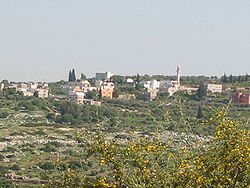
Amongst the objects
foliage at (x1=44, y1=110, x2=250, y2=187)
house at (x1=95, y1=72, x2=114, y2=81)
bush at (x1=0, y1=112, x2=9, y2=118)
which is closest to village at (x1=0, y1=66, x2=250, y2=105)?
bush at (x1=0, y1=112, x2=9, y2=118)

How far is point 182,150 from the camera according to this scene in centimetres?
997

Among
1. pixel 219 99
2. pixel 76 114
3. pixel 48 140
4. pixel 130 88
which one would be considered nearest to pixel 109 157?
pixel 48 140

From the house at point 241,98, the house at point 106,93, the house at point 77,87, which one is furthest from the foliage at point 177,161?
the house at point 77,87

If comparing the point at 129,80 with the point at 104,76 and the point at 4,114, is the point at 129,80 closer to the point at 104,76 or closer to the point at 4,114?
the point at 104,76

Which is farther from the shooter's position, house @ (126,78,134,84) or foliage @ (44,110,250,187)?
house @ (126,78,134,84)

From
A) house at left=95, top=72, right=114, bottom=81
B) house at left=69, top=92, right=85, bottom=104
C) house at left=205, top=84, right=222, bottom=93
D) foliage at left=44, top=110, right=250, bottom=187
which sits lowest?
house at left=69, top=92, right=85, bottom=104

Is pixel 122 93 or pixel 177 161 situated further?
pixel 122 93

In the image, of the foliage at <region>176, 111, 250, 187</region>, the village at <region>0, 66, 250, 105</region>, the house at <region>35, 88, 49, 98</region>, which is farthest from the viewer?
the house at <region>35, 88, 49, 98</region>

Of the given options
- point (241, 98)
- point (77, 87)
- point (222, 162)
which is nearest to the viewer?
point (222, 162)

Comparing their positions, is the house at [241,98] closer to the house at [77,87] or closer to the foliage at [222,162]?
the house at [77,87]

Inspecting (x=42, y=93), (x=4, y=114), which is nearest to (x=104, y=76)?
(x=42, y=93)

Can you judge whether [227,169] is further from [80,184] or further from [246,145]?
[80,184]

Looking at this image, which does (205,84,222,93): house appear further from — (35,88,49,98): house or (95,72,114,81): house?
(95,72,114,81): house

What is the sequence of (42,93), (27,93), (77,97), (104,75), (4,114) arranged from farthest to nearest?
(104,75) < (27,93) < (42,93) < (77,97) < (4,114)
